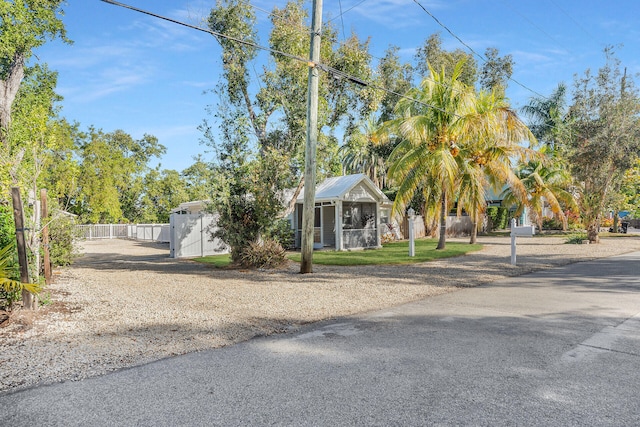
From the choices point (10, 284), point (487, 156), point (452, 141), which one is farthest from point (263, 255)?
point (487, 156)

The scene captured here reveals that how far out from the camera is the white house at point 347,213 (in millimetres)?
19703

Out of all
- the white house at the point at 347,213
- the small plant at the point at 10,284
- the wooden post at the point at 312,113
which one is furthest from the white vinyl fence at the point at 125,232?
the small plant at the point at 10,284

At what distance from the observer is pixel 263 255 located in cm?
1347

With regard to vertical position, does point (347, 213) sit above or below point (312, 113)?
below

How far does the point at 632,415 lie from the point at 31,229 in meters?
7.95

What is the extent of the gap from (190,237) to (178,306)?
1225 centimetres

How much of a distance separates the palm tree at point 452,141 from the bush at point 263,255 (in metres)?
6.53

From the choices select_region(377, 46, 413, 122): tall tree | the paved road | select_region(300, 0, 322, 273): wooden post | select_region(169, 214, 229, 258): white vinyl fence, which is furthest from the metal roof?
the paved road

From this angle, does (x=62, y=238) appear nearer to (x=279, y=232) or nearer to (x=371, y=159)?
(x=279, y=232)

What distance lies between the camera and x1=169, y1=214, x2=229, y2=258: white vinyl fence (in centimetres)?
1891

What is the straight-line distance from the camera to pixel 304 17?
50.3 feet

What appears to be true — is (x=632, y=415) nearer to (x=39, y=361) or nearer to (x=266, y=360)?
(x=266, y=360)

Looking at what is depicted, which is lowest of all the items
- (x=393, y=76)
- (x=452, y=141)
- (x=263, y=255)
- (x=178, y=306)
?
(x=178, y=306)

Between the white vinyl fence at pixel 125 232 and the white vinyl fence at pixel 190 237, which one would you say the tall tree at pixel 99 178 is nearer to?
the white vinyl fence at pixel 125 232
